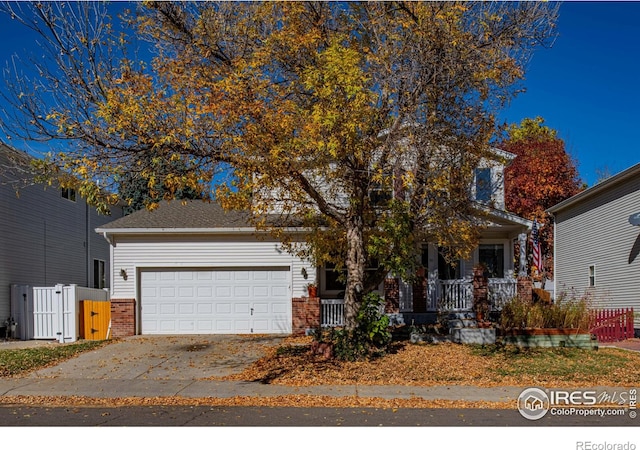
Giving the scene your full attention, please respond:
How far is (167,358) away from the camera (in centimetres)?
1446

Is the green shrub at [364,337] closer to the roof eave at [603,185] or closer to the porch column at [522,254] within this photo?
the porch column at [522,254]

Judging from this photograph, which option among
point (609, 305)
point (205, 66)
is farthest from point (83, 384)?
point (609, 305)

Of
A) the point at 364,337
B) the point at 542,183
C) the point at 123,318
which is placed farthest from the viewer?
the point at 542,183

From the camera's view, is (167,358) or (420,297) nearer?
(167,358)

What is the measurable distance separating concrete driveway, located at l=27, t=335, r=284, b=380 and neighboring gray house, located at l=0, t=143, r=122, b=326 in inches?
191

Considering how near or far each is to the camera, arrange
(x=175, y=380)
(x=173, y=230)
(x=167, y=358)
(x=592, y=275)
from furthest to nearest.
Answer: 1. (x=592, y=275)
2. (x=173, y=230)
3. (x=167, y=358)
4. (x=175, y=380)

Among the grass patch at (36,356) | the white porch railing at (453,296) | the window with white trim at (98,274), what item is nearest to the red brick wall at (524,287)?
the white porch railing at (453,296)

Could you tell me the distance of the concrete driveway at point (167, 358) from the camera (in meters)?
12.8

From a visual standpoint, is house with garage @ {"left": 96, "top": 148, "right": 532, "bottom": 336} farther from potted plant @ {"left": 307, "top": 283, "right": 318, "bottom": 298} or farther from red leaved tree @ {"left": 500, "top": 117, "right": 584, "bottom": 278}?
red leaved tree @ {"left": 500, "top": 117, "right": 584, "bottom": 278}

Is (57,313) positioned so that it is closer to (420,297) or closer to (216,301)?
(216,301)

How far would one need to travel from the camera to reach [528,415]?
892cm

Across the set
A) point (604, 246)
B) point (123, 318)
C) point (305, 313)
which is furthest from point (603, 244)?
point (123, 318)

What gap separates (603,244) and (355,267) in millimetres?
11887

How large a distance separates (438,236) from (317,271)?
18.2 ft
